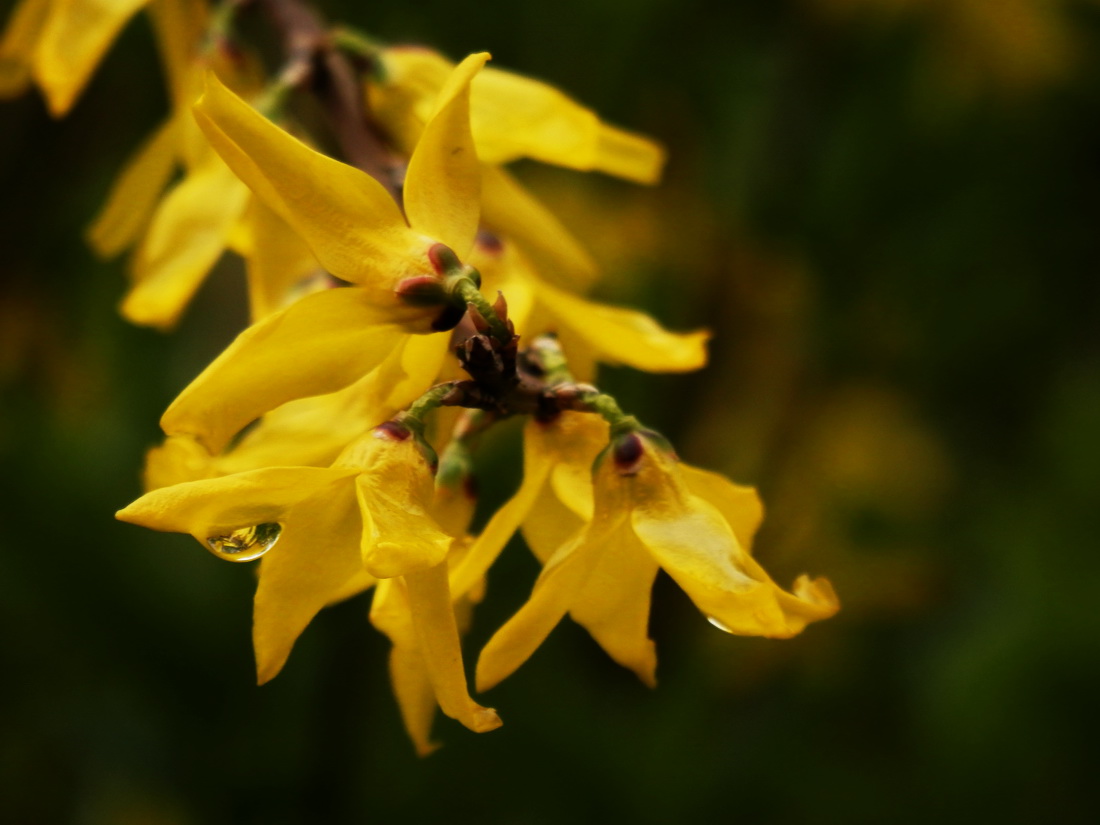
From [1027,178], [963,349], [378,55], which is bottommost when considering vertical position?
[963,349]

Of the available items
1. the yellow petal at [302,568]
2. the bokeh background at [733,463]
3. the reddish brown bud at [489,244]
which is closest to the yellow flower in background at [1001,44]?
the bokeh background at [733,463]

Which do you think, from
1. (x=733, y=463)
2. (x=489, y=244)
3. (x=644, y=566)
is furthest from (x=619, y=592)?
(x=733, y=463)

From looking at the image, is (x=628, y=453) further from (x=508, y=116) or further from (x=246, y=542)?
(x=508, y=116)

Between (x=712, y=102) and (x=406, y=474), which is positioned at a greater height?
(x=406, y=474)

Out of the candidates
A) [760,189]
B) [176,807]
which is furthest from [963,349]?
Result: [176,807]

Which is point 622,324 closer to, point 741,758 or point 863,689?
point 741,758

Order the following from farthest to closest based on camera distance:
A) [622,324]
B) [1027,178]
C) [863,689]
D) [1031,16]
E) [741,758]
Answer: [1031,16] → [1027,178] → [863,689] → [741,758] → [622,324]

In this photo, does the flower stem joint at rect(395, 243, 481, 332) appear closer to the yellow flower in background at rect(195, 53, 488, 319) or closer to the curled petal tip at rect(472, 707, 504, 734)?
the yellow flower in background at rect(195, 53, 488, 319)
